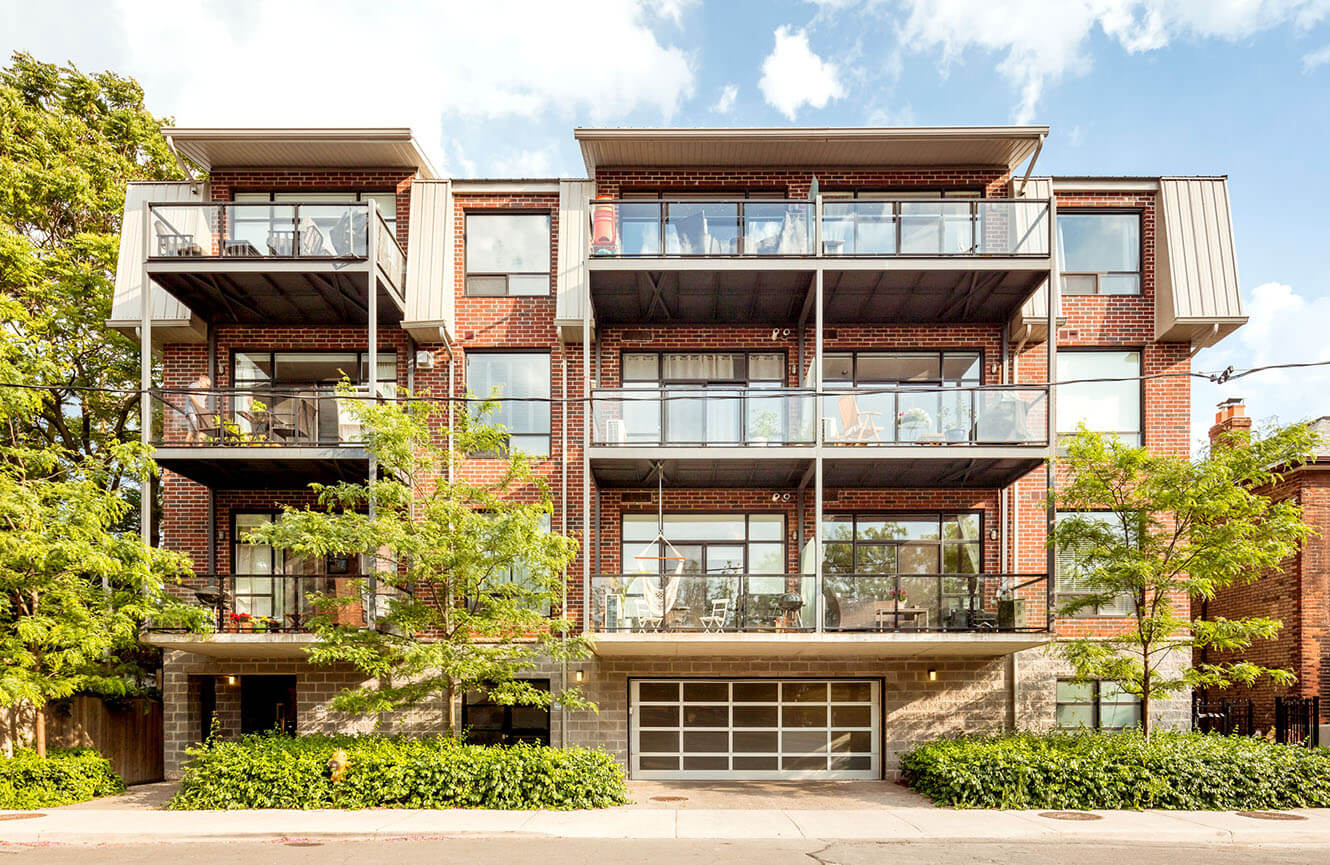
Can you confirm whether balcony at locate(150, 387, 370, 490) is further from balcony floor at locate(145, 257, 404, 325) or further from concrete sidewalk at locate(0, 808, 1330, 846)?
concrete sidewalk at locate(0, 808, 1330, 846)

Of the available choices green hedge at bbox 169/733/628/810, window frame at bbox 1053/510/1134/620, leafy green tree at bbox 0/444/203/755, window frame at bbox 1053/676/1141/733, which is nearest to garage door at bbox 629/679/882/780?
window frame at bbox 1053/676/1141/733

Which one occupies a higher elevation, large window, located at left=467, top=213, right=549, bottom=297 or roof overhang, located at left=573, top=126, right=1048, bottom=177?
roof overhang, located at left=573, top=126, right=1048, bottom=177

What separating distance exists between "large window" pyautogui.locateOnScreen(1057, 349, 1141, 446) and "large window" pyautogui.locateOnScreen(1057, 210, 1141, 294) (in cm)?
123

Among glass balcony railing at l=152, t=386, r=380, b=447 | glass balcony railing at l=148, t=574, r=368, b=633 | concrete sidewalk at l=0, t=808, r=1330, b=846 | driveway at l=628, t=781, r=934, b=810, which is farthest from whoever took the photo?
glass balcony railing at l=152, t=386, r=380, b=447

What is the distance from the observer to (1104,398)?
18.2 meters

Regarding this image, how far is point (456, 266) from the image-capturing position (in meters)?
18.4

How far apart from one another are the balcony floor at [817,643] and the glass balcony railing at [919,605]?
0.83 ft

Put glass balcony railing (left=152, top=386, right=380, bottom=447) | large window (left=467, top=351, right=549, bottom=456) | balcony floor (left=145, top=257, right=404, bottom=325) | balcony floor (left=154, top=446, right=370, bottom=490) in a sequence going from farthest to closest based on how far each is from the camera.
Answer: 1. large window (left=467, top=351, right=549, bottom=456)
2. glass balcony railing (left=152, top=386, right=380, bottom=447)
3. balcony floor (left=145, top=257, right=404, bottom=325)
4. balcony floor (left=154, top=446, right=370, bottom=490)

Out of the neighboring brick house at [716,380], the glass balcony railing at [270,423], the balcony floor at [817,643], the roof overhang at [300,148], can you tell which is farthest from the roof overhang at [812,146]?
the balcony floor at [817,643]

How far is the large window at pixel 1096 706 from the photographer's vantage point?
693 inches

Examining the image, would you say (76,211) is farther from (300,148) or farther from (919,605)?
(919,605)

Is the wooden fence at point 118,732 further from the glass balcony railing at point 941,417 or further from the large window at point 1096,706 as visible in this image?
the large window at point 1096,706

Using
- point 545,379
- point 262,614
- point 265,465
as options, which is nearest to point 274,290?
point 265,465

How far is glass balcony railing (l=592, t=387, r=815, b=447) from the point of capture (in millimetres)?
16406
